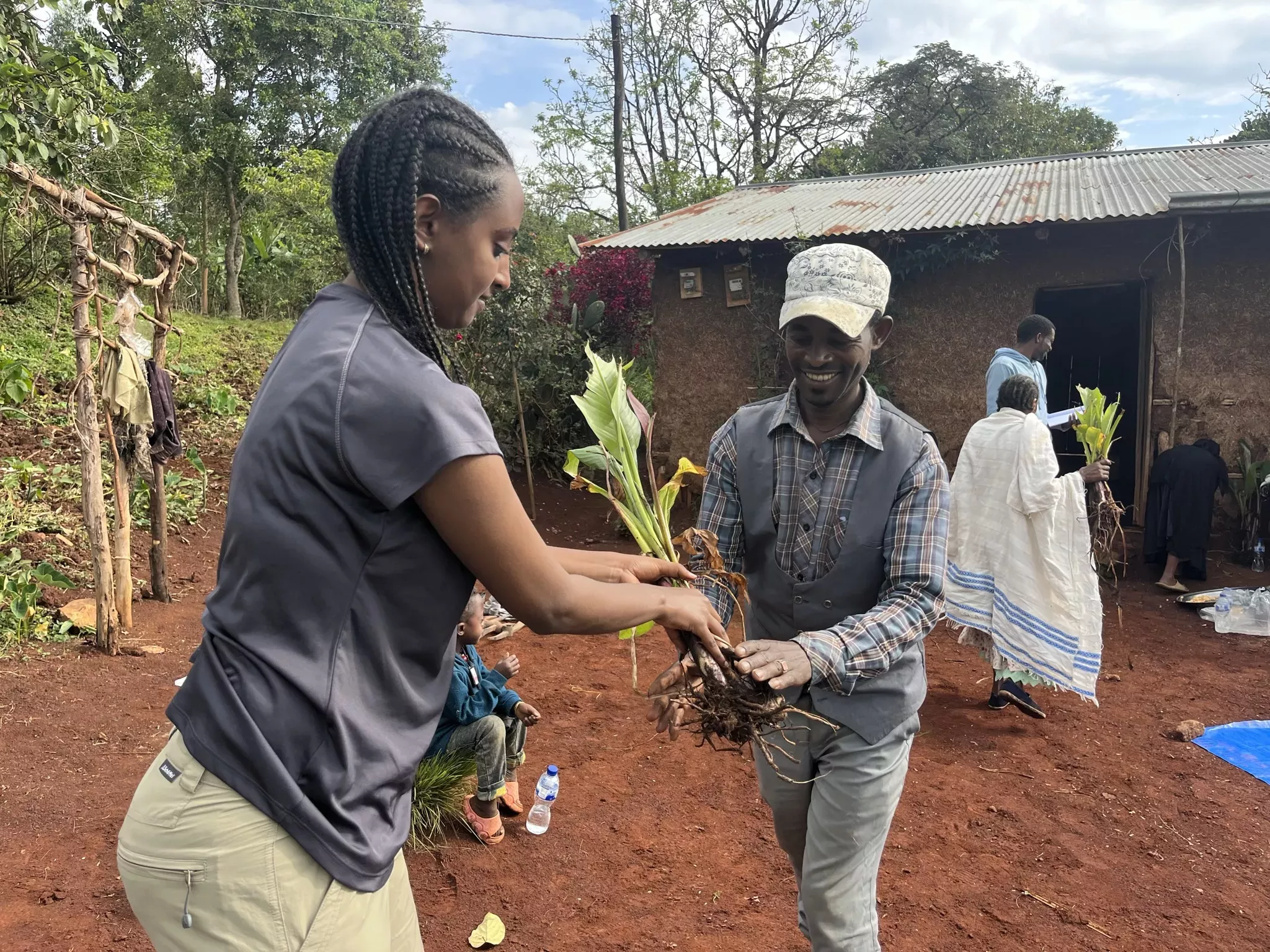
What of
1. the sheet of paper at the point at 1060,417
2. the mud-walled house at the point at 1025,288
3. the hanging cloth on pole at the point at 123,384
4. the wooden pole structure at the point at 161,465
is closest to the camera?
the hanging cloth on pole at the point at 123,384

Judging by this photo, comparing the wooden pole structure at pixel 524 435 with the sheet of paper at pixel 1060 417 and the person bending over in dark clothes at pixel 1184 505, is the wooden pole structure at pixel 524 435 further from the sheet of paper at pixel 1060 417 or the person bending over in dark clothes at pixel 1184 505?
the person bending over in dark clothes at pixel 1184 505

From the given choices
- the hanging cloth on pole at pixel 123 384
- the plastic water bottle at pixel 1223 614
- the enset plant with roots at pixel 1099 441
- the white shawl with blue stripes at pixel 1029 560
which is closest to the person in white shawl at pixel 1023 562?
the white shawl with blue stripes at pixel 1029 560

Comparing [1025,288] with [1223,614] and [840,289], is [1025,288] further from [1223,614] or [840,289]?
[840,289]

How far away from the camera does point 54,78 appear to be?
5152mm

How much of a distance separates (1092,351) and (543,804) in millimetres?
9909

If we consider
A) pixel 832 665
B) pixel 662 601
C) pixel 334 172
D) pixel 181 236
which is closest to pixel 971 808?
pixel 832 665

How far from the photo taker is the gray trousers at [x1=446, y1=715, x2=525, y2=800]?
357 centimetres

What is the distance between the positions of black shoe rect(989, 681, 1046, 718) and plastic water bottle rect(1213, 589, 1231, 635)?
2.43 meters

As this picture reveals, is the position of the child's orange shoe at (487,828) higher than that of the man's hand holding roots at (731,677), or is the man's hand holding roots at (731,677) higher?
the man's hand holding roots at (731,677)

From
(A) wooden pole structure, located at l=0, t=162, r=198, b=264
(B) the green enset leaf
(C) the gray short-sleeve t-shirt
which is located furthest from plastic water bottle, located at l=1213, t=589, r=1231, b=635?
(A) wooden pole structure, located at l=0, t=162, r=198, b=264

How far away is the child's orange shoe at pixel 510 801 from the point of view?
12.8ft

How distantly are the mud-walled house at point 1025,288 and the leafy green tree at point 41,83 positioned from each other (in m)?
5.25

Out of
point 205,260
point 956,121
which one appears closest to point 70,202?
→ point 205,260

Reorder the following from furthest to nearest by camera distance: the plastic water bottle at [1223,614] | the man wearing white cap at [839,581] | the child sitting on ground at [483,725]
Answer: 1. the plastic water bottle at [1223,614]
2. the child sitting on ground at [483,725]
3. the man wearing white cap at [839,581]
